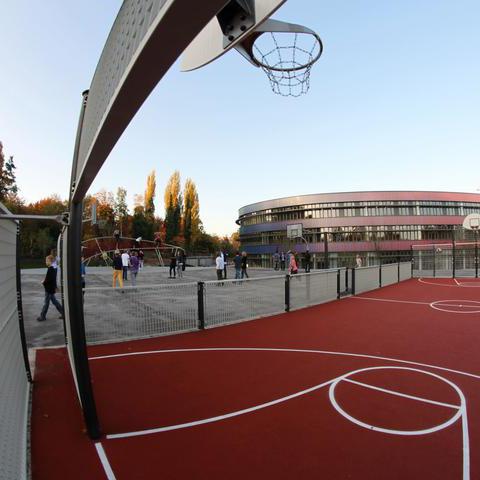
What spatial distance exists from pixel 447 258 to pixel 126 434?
95.4ft

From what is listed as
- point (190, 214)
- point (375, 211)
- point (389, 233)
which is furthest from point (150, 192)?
point (389, 233)

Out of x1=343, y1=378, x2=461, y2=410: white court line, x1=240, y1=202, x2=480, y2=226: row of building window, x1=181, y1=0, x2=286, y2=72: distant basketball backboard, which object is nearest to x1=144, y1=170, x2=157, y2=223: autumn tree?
x1=240, y1=202, x2=480, y2=226: row of building window

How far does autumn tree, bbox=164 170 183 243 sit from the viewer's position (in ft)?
224

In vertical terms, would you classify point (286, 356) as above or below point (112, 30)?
below

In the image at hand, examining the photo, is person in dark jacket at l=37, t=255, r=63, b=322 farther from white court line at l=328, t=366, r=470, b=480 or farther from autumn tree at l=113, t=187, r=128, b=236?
autumn tree at l=113, t=187, r=128, b=236

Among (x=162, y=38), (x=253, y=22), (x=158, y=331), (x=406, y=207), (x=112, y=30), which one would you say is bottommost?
(x=158, y=331)

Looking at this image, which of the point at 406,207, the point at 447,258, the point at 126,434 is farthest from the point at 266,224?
the point at 126,434

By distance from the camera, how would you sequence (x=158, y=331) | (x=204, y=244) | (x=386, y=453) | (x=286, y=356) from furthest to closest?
(x=204, y=244), (x=158, y=331), (x=286, y=356), (x=386, y=453)

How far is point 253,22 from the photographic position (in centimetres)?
197

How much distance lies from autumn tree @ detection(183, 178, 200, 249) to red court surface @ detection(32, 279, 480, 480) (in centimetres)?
6333

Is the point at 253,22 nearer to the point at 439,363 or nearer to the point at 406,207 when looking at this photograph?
the point at 439,363

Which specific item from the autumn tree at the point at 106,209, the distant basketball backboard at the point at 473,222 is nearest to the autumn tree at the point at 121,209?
the autumn tree at the point at 106,209

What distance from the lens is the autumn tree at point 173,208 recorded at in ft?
224

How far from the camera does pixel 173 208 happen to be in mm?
69375
